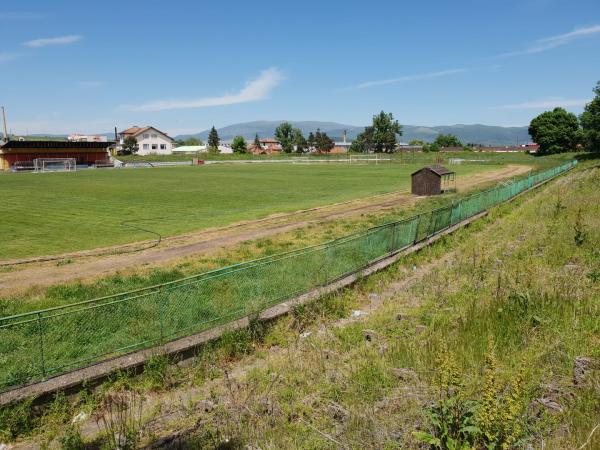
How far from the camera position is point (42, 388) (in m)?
7.36

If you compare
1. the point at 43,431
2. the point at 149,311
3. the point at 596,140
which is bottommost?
the point at 43,431

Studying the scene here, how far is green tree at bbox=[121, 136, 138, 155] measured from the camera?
154 metres

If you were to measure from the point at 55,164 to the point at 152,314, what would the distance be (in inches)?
3746

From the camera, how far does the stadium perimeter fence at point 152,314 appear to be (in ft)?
28.5

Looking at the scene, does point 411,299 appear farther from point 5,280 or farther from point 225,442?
point 5,280

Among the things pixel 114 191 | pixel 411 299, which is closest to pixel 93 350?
pixel 411 299

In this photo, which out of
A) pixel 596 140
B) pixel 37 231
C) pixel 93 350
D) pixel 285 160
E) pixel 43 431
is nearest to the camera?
pixel 43 431

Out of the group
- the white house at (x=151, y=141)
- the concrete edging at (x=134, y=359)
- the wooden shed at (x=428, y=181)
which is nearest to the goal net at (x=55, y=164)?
the white house at (x=151, y=141)

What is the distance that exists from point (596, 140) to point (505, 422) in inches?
3765

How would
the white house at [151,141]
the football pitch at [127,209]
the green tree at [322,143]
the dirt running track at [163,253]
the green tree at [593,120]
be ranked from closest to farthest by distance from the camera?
the dirt running track at [163,253] < the football pitch at [127,209] < the green tree at [593,120] < the white house at [151,141] < the green tree at [322,143]

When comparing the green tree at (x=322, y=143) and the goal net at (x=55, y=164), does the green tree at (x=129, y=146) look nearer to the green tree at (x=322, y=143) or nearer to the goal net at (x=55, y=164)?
the goal net at (x=55, y=164)

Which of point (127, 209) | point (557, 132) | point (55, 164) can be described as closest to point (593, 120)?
point (557, 132)

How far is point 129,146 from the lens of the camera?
155 metres

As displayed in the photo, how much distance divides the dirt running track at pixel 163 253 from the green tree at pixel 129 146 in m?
137
